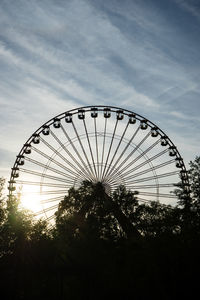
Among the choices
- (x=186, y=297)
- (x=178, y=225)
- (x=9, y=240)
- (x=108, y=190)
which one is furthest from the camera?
(x=108, y=190)

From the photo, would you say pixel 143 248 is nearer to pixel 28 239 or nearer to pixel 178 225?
pixel 178 225

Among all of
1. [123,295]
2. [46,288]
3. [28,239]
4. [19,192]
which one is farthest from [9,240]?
[123,295]

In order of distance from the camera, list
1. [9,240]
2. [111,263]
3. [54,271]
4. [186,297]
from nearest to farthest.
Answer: [186,297] < [54,271] < [111,263] < [9,240]

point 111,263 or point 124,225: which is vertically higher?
point 124,225

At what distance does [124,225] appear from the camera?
2062 cm

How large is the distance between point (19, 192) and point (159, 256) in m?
13.0

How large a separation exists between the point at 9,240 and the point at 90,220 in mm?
6925

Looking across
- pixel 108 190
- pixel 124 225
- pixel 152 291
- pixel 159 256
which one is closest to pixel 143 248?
pixel 159 256

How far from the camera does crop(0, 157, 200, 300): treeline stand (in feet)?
46.2

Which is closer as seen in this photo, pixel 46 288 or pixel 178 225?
pixel 46 288

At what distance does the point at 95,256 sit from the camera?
54.0 ft

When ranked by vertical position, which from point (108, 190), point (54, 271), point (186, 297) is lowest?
point (186, 297)

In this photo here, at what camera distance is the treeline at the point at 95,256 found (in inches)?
555

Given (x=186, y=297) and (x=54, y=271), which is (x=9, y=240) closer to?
(x=54, y=271)
